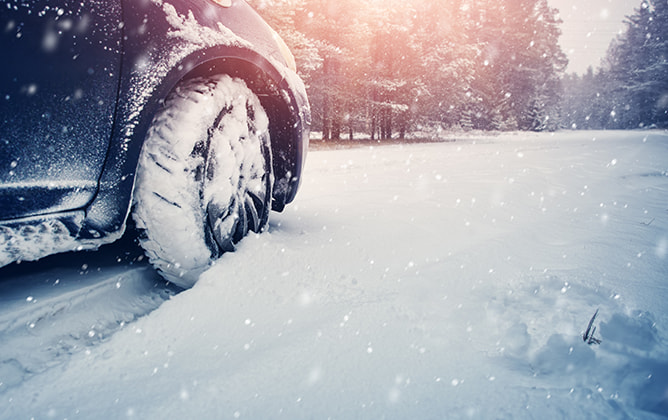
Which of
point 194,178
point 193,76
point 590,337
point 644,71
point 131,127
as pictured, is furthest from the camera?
point 644,71

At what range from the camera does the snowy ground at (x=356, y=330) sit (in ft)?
2.89

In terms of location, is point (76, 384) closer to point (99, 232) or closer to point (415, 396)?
point (99, 232)

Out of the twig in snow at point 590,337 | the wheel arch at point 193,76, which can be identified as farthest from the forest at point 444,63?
the twig in snow at point 590,337

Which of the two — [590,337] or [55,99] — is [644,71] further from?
[55,99]

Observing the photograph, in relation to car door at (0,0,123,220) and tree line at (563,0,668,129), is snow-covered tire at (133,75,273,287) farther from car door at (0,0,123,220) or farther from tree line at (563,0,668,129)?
tree line at (563,0,668,129)

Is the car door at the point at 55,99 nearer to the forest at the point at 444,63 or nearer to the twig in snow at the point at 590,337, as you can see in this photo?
the twig in snow at the point at 590,337

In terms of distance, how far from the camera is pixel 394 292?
1.41m

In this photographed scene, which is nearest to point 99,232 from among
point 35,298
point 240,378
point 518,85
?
point 35,298

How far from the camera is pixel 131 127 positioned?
126 cm

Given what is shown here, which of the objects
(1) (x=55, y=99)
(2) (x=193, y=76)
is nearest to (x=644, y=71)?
(2) (x=193, y=76)

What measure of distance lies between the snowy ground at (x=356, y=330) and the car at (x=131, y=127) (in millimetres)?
251

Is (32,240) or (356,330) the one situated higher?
(32,240)

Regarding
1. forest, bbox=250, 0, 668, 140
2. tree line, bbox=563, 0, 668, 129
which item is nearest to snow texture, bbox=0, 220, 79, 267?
forest, bbox=250, 0, 668, 140

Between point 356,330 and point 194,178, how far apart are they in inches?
34.5
